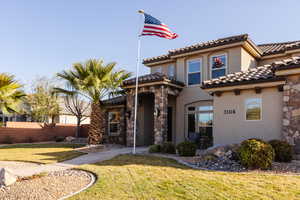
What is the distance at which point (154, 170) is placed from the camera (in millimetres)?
7242

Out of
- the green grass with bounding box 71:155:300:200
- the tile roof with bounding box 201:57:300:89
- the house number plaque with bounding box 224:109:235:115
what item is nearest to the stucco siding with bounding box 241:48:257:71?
the tile roof with bounding box 201:57:300:89

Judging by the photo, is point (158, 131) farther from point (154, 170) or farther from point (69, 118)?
point (69, 118)

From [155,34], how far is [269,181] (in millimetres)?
8698

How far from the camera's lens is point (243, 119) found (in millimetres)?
10406

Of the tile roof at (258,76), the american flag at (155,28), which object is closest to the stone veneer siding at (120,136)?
the american flag at (155,28)

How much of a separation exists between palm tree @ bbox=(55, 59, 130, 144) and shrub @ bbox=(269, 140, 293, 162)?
34.8 ft

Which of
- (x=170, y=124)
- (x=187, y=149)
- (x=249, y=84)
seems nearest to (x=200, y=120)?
(x=170, y=124)

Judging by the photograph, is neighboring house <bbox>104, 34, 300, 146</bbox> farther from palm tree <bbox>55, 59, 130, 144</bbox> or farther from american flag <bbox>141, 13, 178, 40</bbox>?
american flag <bbox>141, 13, 178, 40</bbox>

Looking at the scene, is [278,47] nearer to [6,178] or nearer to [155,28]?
[155,28]

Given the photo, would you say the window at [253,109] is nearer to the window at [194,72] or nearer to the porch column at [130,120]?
the window at [194,72]

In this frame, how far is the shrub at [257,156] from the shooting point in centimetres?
729

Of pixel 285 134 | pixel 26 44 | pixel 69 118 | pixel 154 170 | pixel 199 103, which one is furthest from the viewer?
pixel 69 118

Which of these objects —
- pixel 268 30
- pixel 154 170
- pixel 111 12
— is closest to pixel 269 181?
pixel 154 170

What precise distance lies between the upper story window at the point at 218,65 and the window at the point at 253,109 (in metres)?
4.06
